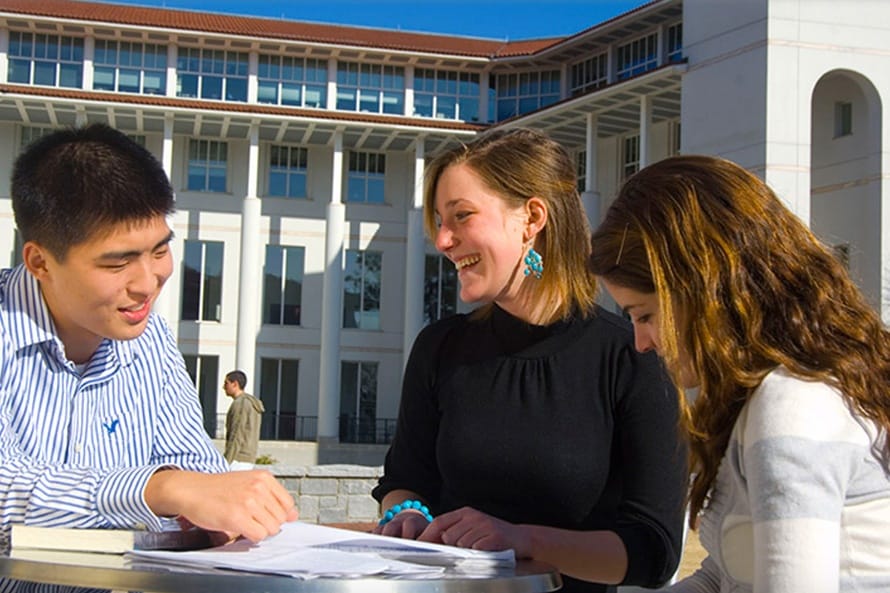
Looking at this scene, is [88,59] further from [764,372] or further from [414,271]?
[764,372]

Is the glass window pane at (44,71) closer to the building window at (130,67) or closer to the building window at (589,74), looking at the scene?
the building window at (130,67)

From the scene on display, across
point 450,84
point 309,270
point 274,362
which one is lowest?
point 274,362

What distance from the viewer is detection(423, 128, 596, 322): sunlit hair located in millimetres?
2896

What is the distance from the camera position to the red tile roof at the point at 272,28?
37094 millimetres

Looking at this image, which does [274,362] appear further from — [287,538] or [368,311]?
[287,538]

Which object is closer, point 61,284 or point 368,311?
point 61,284

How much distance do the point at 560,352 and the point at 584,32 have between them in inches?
1397

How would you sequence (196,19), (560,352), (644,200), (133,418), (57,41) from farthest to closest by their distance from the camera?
(196,19) → (57,41) → (560,352) → (133,418) → (644,200)

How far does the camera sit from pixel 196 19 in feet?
131

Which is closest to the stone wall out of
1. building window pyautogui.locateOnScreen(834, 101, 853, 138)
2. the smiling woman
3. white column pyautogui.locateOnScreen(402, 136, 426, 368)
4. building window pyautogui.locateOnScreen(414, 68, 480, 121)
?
the smiling woman

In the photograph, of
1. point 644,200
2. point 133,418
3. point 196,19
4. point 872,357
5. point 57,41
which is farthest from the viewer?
point 196,19

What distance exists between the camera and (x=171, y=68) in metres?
37.2

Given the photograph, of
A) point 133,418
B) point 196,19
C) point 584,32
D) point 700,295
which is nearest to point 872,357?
point 700,295

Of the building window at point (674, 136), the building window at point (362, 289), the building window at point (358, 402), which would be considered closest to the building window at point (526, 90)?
the building window at point (674, 136)
